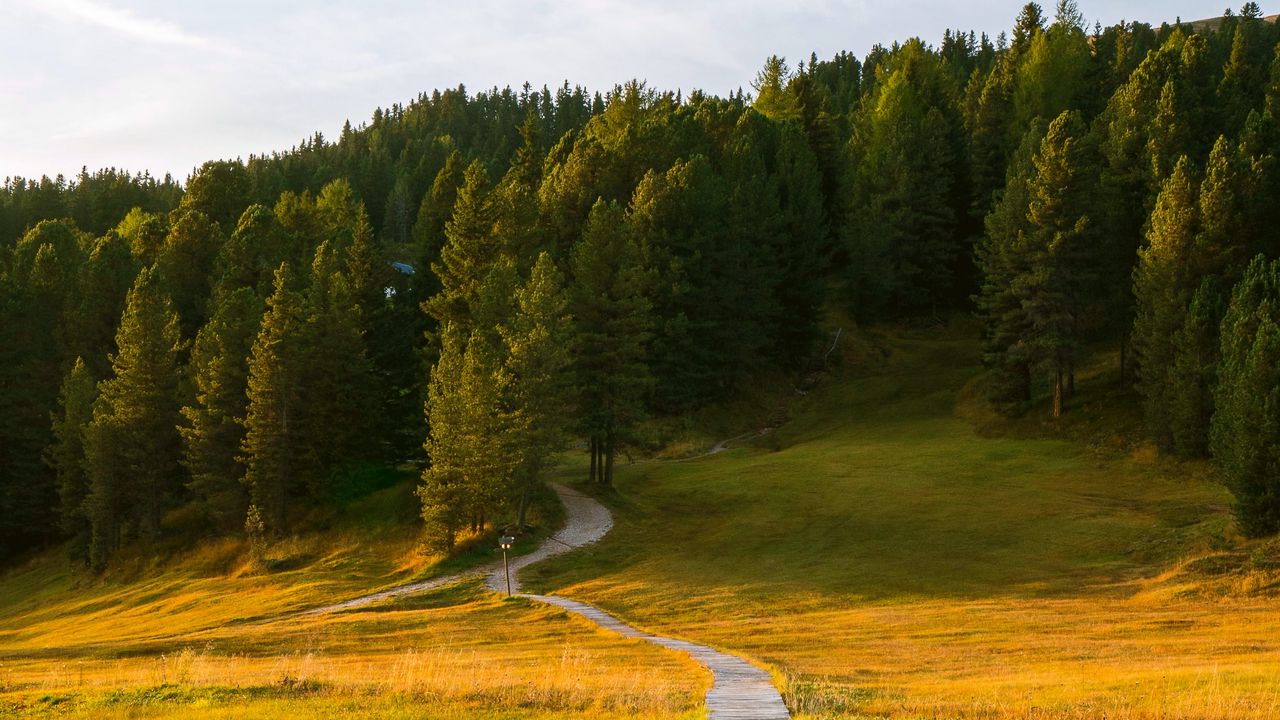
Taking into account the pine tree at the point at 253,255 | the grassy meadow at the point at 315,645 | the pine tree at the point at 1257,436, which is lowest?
the grassy meadow at the point at 315,645

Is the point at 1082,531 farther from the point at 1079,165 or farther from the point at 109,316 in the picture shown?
the point at 109,316

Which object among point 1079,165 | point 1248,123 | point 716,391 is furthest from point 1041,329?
point 716,391

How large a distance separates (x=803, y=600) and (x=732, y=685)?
59.8 ft

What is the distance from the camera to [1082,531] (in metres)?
47.8

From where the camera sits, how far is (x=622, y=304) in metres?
59.1

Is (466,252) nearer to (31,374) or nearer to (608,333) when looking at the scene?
(608,333)

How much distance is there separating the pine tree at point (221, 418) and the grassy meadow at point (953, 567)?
78.3ft

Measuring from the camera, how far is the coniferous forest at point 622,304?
177ft

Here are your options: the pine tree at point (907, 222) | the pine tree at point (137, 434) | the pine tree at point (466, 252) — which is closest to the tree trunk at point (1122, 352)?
the pine tree at point (907, 222)

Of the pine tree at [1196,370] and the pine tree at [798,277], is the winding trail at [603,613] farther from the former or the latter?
the pine tree at [1196,370]

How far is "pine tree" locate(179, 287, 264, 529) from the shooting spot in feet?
209

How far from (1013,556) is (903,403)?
3355cm

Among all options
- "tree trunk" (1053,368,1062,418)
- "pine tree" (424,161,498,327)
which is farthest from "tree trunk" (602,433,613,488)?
"tree trunk" (1053,368,1062,418)

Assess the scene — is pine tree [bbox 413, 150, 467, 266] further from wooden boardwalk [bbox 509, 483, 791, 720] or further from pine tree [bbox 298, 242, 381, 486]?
wooden boardwalk [bbox 509, 483, 791, 720]
